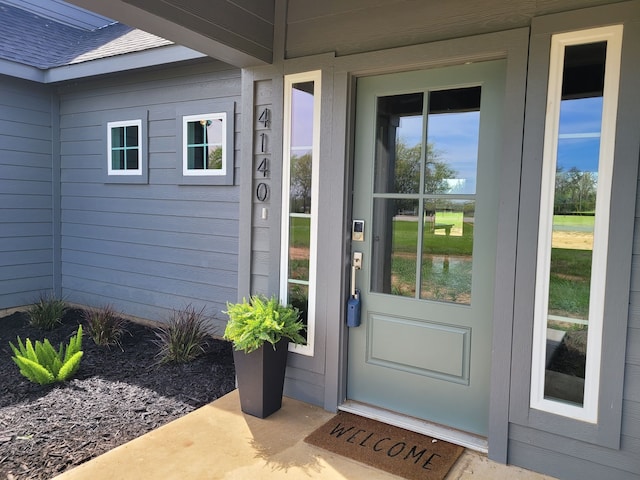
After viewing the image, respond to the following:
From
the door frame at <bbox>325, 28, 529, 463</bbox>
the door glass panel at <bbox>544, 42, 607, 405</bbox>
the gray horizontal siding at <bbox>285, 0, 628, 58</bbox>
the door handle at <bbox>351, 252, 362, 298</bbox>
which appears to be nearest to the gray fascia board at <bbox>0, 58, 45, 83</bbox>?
the gray horizontal siding at <bbox>285, 0, 628, 58</bbox>

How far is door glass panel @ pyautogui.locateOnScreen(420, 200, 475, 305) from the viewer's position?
258cm

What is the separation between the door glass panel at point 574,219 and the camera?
7.02 feet

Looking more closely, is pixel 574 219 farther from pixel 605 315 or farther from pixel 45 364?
pixel 45 364

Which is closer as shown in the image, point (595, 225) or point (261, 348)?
point (595, 225)

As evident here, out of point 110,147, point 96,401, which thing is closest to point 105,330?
point 96,401

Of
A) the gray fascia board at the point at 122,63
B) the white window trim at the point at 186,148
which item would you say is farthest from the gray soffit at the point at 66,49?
the white window trim at the point at 186,148

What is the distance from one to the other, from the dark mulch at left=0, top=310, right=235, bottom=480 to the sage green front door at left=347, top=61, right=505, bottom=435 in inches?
50.0

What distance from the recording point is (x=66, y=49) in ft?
18.8

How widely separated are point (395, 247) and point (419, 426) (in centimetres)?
103

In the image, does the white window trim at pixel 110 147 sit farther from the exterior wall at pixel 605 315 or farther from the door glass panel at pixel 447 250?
the exterior wall at pixel 605 315

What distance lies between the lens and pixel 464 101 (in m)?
2.55

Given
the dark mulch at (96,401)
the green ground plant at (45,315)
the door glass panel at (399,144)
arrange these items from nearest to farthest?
the dark mulch at (96,401), the door glass panel at (399,144), the green ground plant at (45,315)

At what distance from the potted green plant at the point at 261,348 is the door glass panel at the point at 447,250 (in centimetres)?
86

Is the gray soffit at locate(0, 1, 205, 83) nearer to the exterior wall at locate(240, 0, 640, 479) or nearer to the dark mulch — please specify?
the exterior wall at locate(240, 0, 640, 479)
